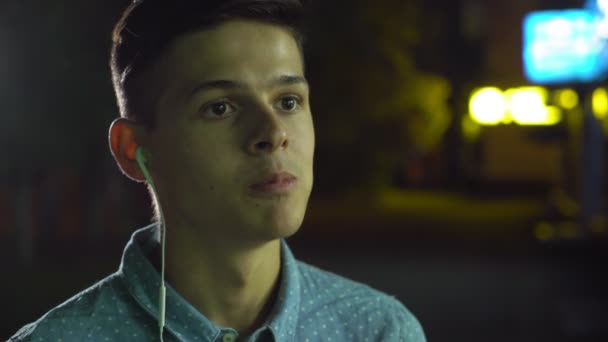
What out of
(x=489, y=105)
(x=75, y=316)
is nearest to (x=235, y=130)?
(x=75, y=316)

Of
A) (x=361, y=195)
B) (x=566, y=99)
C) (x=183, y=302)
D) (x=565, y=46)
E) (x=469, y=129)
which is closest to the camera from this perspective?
(x=183, y=302)

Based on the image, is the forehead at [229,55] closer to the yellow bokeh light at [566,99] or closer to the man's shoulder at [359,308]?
the man's shoulder at [359,308]

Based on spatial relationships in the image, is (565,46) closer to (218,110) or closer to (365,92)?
(365,92)

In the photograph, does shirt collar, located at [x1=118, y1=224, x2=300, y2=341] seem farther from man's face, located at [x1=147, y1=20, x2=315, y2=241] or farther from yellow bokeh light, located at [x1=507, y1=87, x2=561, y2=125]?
yellow bokeh light, located at [x1=507, y1=87, x2=561, y2=125]

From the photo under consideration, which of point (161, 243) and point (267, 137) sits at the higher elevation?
point (267, 137)

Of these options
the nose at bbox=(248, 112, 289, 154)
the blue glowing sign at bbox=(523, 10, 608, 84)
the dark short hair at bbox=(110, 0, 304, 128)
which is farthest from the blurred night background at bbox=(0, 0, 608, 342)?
the nose at bbox=(248, 112, 289, 154)

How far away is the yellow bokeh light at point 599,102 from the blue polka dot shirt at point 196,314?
44.7 feet

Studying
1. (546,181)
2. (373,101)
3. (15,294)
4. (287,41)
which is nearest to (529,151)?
(546,181)

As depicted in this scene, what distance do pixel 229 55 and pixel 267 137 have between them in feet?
0.60

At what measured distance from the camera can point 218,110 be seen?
6.08ft

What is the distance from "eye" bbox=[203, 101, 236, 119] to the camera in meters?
1.85

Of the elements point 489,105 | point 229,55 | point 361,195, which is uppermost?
point 229,55

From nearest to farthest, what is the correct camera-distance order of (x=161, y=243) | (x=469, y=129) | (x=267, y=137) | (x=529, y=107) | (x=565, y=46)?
(x=267, y=137), (x=161, y=243), (x=565, y=46), (x=529, y=107), (x=469, y=129)

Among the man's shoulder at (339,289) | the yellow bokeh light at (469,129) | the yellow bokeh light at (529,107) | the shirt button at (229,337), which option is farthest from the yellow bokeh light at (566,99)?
the yellow bokeh light at (469,129)
